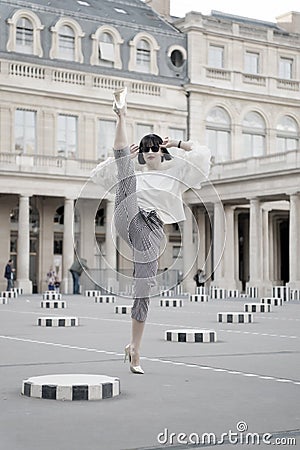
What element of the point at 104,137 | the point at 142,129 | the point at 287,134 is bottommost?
the point at 104,137

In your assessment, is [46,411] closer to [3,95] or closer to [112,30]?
[3,95]

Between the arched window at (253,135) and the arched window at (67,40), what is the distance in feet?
41.8

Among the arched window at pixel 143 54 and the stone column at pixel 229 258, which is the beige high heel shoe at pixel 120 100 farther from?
the arched window at pixel 143 54

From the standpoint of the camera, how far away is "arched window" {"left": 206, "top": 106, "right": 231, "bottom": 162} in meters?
59.8

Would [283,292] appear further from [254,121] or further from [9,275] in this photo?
[254,121]

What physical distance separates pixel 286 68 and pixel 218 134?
7.99 metres

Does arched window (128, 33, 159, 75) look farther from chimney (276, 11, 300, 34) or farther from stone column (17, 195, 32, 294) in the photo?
chimney (276, 11, 300, 34)

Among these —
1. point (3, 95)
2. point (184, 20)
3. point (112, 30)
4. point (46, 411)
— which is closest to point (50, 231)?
point (3, 95)

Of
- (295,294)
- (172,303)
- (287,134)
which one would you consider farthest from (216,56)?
(172,303)

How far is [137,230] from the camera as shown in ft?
28.6

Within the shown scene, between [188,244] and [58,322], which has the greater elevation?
[188,244]

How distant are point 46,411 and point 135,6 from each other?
187ft

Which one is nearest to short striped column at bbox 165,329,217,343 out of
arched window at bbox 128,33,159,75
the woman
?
the woman

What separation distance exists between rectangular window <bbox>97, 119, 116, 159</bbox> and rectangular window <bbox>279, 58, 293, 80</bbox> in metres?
13.7
